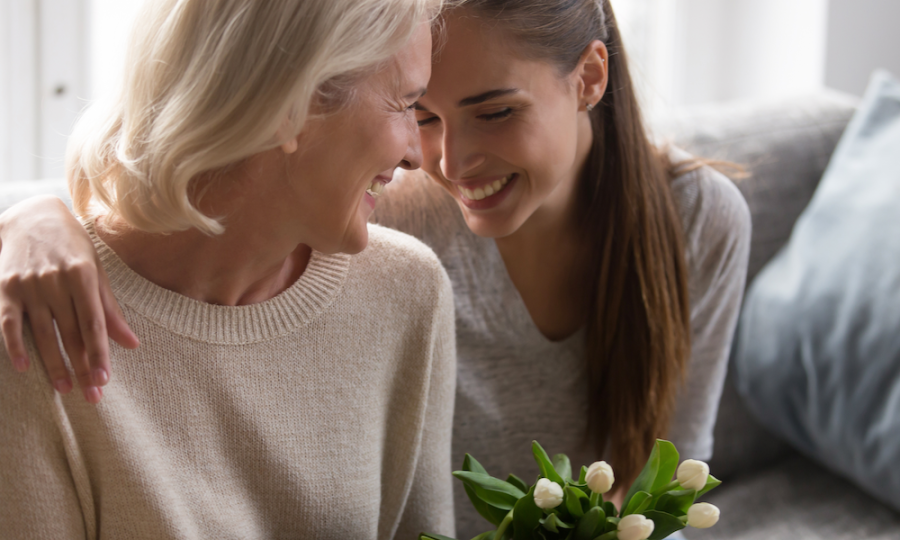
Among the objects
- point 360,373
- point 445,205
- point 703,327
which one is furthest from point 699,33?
point 360,373

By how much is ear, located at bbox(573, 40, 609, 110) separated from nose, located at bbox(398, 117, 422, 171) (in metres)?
0.33

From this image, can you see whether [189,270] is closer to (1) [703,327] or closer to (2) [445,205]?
(2) [445,205]

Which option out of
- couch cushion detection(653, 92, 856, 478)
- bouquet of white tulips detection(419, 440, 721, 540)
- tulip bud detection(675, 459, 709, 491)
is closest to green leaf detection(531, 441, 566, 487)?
bouquet of white tulips detection(419, 440, 721, 540)

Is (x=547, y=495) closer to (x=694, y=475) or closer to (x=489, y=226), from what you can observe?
(x=694, y=475)

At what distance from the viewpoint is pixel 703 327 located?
1.51 meters

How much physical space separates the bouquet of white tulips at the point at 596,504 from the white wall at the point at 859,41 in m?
1.79

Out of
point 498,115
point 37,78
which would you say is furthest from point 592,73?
point 37,78

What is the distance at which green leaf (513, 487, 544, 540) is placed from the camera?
76 centimetres

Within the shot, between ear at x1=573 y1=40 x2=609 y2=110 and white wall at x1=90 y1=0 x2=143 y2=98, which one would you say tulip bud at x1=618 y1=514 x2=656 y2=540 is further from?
white wall at x1=90 y1=0 x2=143 y2=98

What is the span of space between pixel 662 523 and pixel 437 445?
0.46m

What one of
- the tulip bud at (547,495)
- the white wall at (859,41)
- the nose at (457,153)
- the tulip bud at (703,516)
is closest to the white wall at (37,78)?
the nose at (457,153)

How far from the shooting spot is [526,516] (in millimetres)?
769

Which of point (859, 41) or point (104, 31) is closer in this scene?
point (104, 31)

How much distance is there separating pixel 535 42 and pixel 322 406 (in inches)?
22.8
